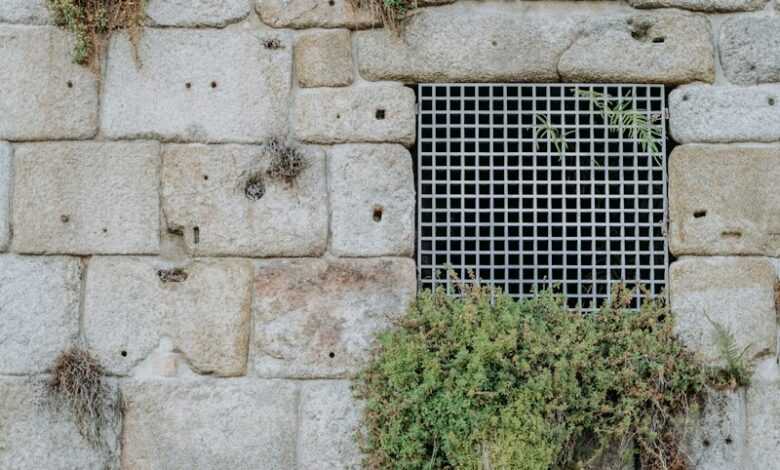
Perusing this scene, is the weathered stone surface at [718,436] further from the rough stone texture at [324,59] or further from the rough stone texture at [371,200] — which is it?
the rough stone texture at [324,59]

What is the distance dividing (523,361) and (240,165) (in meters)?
1.29

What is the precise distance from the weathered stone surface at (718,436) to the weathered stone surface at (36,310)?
2333mm

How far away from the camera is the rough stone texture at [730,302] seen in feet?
13.1

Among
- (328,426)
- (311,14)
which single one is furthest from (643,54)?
(328,426)

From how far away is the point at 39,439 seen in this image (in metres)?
3.94

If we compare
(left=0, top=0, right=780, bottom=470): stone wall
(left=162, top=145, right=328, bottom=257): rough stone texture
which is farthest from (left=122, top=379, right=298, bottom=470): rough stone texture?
(left=162, top=145, right=328, bottom=257): rough stone texture

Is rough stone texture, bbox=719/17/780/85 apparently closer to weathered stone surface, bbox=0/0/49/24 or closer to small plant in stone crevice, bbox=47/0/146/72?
small plant in stone crevice, bbox=47/0/146/72

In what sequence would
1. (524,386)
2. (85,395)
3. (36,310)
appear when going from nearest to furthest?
1. (524,386)
2. (85,395)
3. (36,310)

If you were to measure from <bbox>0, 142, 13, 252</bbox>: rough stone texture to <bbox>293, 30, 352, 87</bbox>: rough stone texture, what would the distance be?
114cm

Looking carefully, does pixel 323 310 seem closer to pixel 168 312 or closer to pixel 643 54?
pixel 168 312

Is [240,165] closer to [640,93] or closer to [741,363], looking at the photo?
[640,93]

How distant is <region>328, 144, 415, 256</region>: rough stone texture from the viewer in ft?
13.2

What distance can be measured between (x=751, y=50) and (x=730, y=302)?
97 cm

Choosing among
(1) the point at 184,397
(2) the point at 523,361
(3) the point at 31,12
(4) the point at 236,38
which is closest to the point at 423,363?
(2) the point at 523,361
